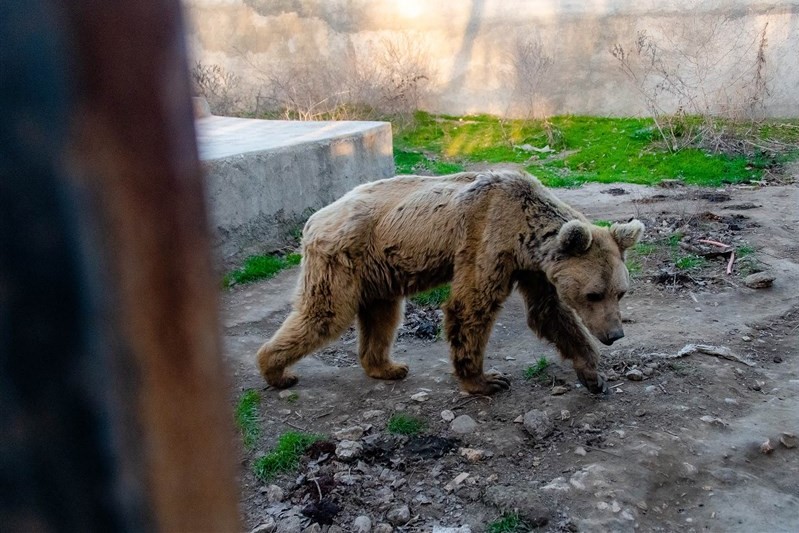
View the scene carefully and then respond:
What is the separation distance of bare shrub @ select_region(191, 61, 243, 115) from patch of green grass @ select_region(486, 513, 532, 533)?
11.2 metres

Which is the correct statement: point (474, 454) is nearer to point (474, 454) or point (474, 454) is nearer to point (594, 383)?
point (474, 454)

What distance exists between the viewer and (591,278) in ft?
14.1

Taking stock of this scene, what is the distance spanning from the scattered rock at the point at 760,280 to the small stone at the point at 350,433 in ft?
12.6

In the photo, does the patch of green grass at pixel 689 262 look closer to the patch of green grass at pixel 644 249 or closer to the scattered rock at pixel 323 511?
the patch of green grass at pixel 644 249

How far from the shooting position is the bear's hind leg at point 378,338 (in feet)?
16.6

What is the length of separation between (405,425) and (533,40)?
484 inches

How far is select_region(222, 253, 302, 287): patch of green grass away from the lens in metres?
7.10

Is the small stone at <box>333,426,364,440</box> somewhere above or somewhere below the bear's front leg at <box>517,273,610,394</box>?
below

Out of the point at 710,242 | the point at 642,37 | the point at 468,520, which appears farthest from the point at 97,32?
the point at 642,37

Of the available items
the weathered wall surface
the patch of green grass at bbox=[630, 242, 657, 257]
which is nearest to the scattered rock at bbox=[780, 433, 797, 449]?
the patch of green grass at bbox=[630, 242, 657, 257]

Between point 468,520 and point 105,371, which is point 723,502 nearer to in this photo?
point 468,520

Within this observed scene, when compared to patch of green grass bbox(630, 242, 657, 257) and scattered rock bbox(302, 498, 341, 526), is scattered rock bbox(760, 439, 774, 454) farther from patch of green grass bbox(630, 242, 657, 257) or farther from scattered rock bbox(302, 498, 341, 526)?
patch of green grass bbox(630, 242, 657, 257)

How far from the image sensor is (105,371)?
0.76 metres

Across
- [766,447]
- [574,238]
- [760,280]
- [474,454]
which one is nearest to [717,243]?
[760,280]
